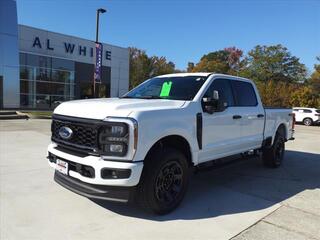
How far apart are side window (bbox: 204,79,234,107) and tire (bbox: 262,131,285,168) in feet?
7.71

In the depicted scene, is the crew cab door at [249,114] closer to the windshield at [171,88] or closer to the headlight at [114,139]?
the windshield at [171,88]

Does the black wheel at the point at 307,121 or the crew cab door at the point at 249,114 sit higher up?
the crew cab door at the point at 249,114

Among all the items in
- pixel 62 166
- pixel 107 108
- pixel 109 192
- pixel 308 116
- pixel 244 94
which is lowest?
pixel 308 116

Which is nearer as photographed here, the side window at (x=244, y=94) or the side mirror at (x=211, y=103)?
the side mirror at (x=211, y=103)

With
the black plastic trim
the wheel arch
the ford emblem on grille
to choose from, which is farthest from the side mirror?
the ford emblem on grille

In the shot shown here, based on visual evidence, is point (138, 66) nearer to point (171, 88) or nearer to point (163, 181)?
point (171, 88)

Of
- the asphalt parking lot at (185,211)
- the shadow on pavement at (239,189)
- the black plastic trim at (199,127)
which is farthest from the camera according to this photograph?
the black plastic trim at (199,127)

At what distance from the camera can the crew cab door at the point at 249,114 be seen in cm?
653

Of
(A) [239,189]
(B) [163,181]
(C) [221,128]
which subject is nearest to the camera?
(B) [163,181]

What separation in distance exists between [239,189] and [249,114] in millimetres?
1501

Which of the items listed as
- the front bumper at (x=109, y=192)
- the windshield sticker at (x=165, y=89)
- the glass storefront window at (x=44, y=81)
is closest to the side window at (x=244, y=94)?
the windshield sticker at (x=165, y=89)

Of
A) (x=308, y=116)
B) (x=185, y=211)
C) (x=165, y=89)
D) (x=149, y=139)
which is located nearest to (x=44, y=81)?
→ (x=308, y=116)

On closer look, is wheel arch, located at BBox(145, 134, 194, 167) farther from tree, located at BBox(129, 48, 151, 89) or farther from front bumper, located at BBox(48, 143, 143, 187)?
tree, located at BBox(129, 48, 151, 89)

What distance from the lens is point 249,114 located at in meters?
6.69
